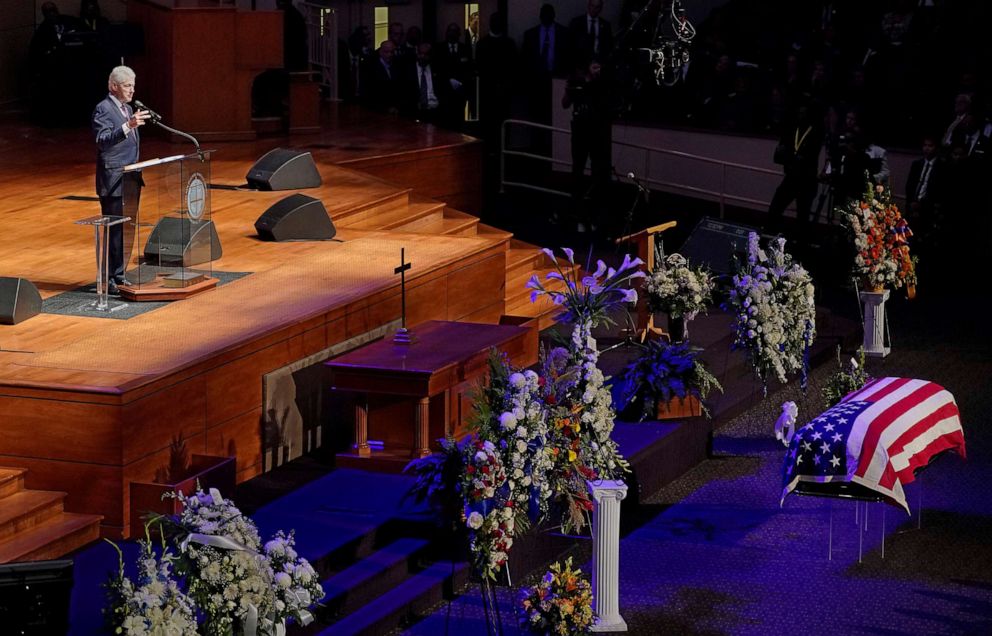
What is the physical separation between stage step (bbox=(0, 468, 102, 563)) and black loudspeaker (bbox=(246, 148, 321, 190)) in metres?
5.07

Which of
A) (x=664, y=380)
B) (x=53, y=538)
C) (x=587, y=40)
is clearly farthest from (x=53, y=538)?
(x=587, y=40)

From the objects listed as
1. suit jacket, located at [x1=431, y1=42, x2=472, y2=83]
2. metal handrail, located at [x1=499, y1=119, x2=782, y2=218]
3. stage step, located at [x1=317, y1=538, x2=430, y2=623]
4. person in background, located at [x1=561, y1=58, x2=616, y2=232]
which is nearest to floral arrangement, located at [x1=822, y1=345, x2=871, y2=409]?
stage step, located at [x1=317, y1=538, x2=430, y2=623]

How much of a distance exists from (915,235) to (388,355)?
6579 millimetres

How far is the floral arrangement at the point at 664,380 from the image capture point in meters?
9.56

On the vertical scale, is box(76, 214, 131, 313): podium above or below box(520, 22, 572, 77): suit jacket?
below

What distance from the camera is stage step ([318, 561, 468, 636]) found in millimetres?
7082

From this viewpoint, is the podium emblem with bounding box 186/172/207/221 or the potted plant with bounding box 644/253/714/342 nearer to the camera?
the podium emblem with bounding box 186/172/207/221

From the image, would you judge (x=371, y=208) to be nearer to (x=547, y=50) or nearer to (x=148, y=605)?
(x=547, y=50)

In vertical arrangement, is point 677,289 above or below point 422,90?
below

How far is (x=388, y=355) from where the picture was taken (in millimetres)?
8680

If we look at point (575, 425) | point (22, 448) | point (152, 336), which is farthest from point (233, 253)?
point (575, 425)

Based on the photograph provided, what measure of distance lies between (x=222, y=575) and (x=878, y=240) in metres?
7.00

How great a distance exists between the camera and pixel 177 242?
935 cm

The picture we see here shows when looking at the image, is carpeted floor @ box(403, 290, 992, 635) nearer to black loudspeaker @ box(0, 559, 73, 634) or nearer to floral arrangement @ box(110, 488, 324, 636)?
floral arrangement @ box(110, 488, 324, 636)
